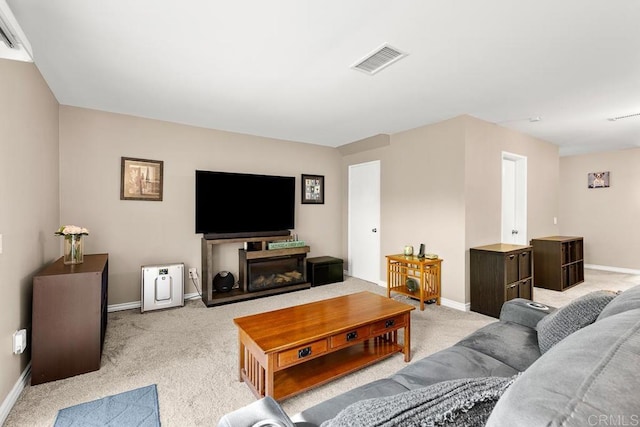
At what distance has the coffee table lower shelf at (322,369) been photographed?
6.39ft

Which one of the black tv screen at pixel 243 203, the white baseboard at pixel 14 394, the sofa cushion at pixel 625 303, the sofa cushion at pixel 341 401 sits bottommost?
the white baseboard at pixel 14 394

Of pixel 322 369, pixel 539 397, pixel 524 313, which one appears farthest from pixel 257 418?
pixel 524 313

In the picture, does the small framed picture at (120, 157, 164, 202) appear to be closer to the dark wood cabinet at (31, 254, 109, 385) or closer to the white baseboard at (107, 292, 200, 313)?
the white baseboard at (107, 292, 200, 313)

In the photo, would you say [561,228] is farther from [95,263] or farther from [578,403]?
[95,263]

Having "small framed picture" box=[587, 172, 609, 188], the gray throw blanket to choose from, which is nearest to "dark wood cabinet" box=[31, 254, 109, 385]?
the gray throw blanket

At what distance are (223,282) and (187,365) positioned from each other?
1822 millimetres

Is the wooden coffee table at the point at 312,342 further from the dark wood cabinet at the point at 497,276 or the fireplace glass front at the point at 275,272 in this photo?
the fireplace glass front at the point at 275,272

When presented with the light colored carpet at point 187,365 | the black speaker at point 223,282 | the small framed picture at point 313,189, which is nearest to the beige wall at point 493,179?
the light colored carpet at point 187,365

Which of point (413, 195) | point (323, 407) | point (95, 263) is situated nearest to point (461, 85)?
point (413, 195)

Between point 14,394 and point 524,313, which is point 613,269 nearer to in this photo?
point 524,313

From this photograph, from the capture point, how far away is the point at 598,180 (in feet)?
20.4

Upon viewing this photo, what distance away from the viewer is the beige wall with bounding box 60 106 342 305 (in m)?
3.50

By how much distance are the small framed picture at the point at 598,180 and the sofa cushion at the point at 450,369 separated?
6817 mm

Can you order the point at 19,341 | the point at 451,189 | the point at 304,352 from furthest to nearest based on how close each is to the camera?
the point at 451,189 → the point at 19,341 → the point at 304,352
